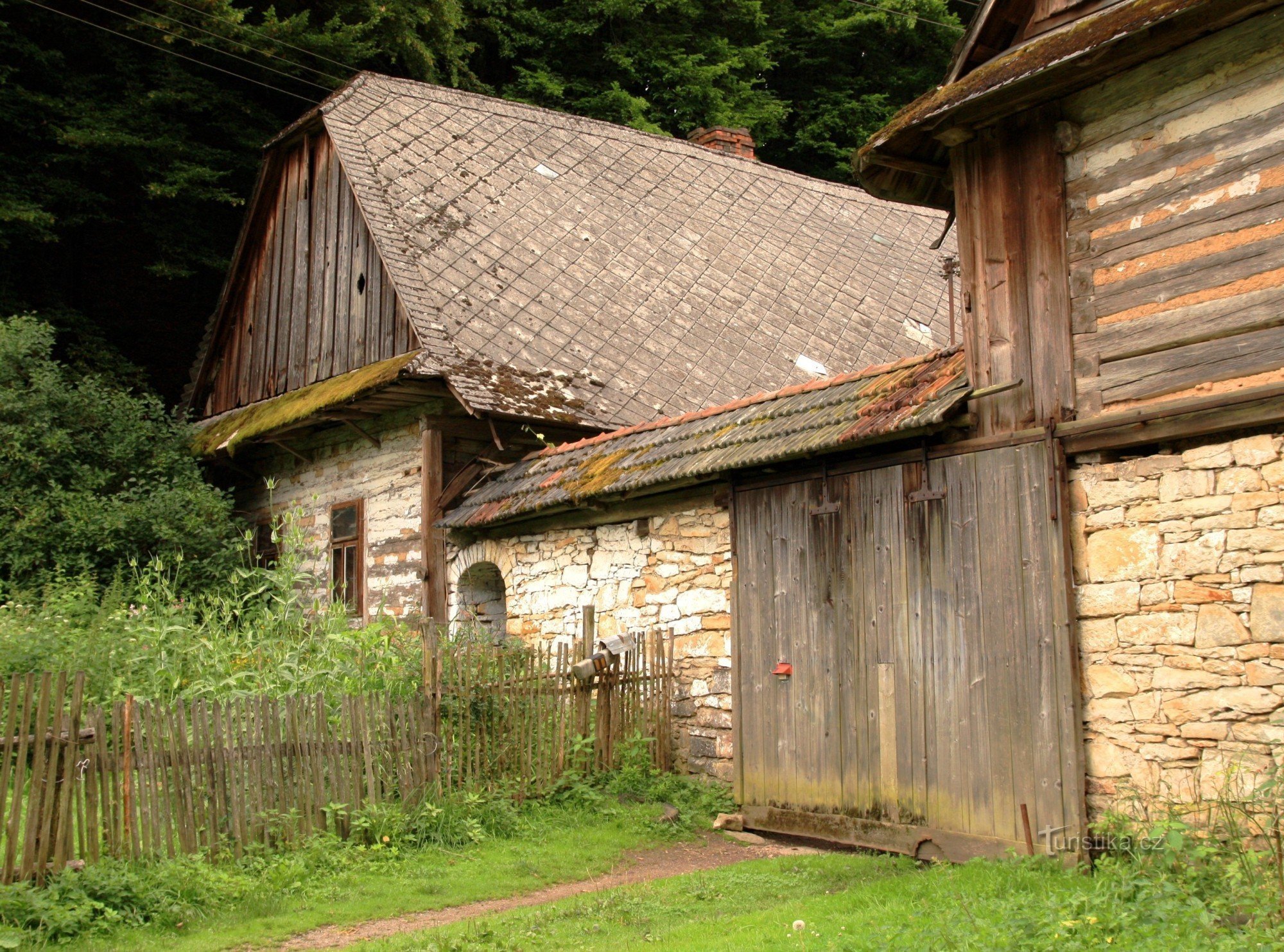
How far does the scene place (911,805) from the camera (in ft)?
24.6

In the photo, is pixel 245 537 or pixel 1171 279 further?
pixel 245 537

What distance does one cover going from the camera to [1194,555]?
249 inches

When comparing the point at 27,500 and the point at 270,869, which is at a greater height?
the point at 27,500

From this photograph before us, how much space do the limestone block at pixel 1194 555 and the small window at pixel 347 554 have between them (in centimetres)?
878

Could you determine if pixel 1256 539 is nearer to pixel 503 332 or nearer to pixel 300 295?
pixel 503 332

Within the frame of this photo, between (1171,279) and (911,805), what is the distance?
3.50 m

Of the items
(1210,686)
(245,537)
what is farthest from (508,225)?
(1210,686)

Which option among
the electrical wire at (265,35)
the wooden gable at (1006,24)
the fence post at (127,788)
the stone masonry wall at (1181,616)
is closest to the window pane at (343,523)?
the fence post at (127,788)

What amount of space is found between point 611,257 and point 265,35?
6405mm

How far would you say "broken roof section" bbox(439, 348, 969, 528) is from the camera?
7715mm

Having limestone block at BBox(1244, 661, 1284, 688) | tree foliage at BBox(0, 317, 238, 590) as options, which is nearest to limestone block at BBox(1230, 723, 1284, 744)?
limestone block at BBox(1244, 661, 1284, 688)

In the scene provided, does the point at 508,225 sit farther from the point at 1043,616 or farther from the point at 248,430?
the point at 1043,616

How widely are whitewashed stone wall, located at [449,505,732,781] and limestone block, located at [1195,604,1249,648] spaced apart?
12.0 feet

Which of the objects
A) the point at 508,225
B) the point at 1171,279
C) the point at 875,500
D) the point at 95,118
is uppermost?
the point at 95,118
